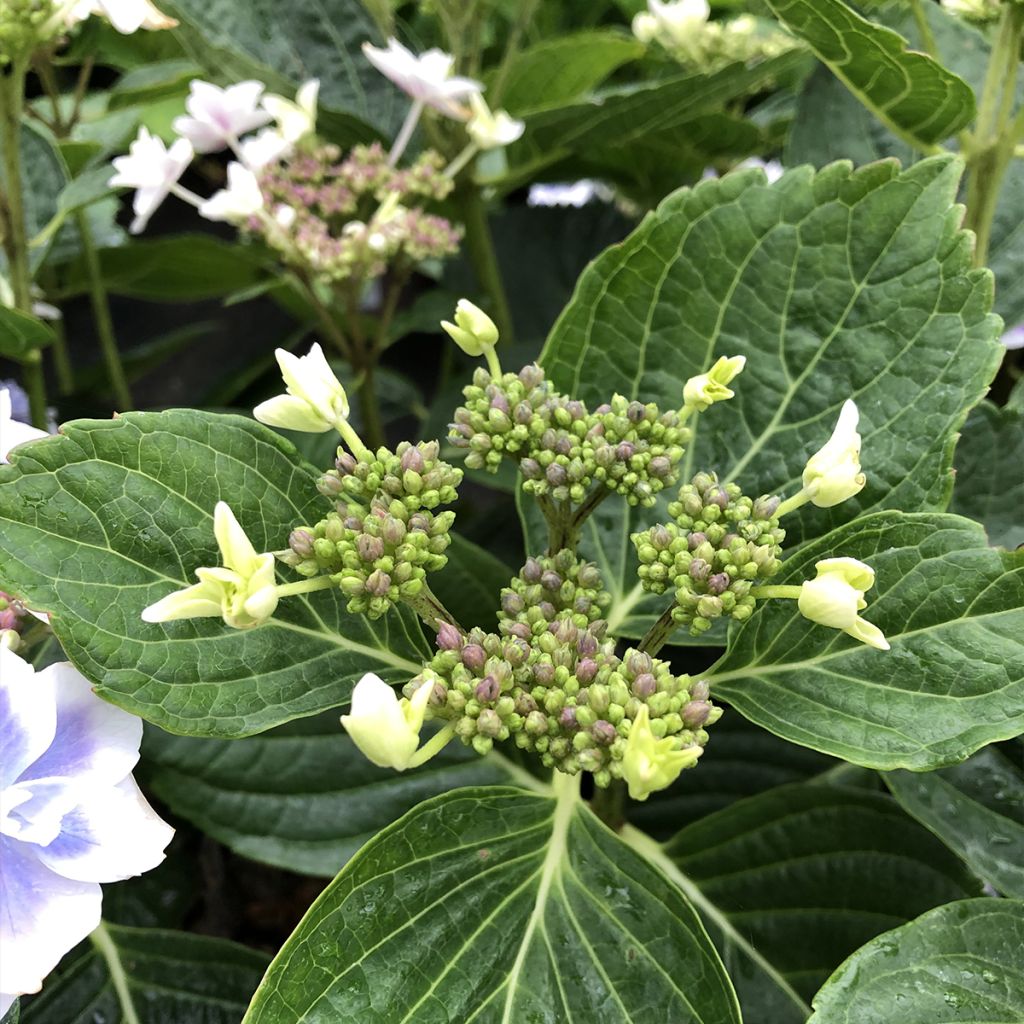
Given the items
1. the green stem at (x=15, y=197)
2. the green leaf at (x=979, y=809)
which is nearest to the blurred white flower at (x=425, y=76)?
the green stem at (x=15, y=197)

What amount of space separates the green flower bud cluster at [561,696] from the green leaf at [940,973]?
0.13m

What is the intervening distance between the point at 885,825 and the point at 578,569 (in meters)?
0.27

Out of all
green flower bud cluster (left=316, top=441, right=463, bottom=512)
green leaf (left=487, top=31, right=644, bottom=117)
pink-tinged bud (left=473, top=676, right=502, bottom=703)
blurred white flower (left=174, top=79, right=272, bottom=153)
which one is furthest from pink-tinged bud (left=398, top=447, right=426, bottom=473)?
green leaf (left=487, top=31, right=644, bottom=117)

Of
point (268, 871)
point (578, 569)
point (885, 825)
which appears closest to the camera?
point (578, 569)

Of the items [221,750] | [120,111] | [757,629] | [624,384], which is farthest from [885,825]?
[120,111]

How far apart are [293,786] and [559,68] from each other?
689 mm

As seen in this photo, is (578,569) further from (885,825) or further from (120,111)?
(120,111)

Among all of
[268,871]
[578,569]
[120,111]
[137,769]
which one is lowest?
[268,871]

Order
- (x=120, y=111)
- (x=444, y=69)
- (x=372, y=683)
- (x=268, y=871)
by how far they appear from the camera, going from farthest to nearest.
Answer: (x=120, y=111), (x=268, y=871), (x=444, y=69), (x=372, y=683)

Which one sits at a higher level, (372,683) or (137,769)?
(372,683)

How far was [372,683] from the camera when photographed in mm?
373

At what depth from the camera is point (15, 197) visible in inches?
26.8

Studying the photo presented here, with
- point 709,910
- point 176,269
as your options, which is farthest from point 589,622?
point 176,269

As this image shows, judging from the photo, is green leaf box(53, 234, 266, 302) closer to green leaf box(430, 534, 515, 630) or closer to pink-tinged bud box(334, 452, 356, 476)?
green leaf box(430, 534, 515, 630)
